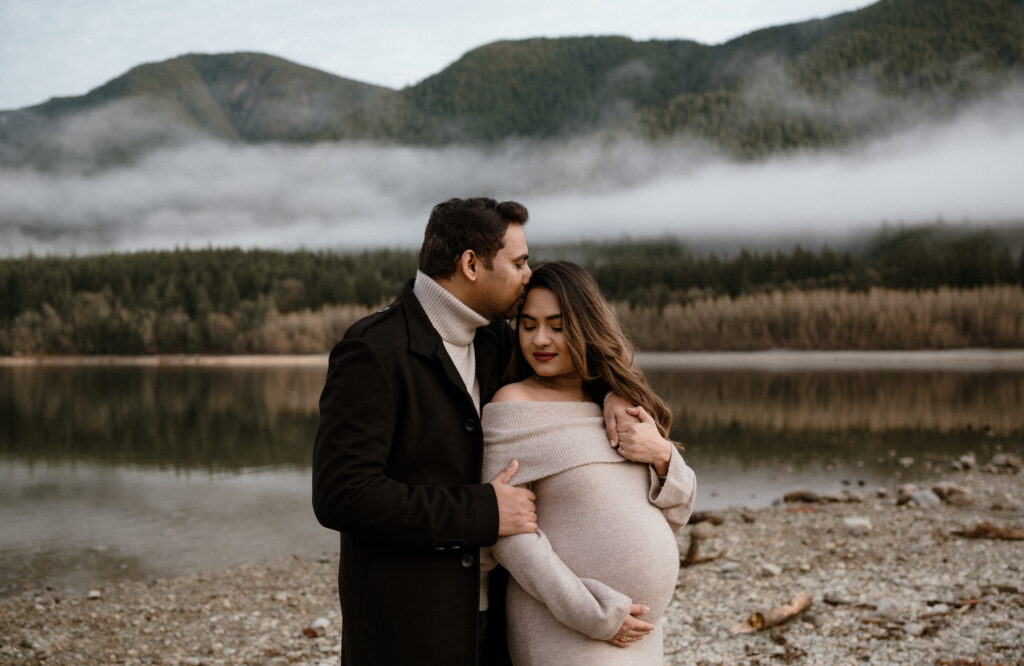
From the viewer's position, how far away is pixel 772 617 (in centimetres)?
677

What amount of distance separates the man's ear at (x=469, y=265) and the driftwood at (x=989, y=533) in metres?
9.00

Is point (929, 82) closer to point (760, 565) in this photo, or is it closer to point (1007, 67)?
point (1007, 67)

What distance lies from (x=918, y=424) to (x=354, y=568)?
29136 millimetres

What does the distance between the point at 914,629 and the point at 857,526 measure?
181 inches

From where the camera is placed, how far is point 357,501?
2.72 metres

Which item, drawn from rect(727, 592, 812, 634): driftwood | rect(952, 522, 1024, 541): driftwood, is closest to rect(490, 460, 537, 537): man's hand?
rect(727, 592, 812, 634): driftwood

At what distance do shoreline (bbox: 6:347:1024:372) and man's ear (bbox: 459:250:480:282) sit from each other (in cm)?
6933

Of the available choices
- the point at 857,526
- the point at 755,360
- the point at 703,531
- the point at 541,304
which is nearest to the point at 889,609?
the point at 703,531

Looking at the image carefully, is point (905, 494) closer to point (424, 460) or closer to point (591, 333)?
point (591, 333)

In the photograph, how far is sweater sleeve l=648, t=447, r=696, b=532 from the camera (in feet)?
10.2

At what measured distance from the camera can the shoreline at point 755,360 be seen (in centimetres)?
7050

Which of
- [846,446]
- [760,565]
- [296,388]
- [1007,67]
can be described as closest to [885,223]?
[1007,67]

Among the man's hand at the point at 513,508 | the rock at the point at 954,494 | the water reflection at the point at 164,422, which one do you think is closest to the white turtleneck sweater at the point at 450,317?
the man's hand at the point at 513,508

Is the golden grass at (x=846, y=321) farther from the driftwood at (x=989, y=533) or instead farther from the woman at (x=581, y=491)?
the woman at (x=581, y=491)
